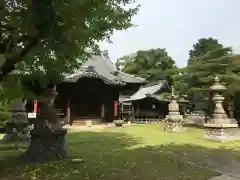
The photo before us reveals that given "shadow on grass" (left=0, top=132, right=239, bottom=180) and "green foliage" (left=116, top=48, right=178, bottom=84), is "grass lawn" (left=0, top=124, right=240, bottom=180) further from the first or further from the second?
"green foliage" (left=116, top=48, right=178, bottom=84)

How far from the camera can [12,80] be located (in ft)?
24.6

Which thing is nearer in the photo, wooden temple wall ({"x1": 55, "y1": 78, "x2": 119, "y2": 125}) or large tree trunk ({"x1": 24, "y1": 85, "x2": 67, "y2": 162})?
large tree trunk ({"x1": 24, "y1": 85, "x2": 67, "y2": 162})

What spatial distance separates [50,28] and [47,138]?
513 cm

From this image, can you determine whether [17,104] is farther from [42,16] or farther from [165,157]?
[42,16]

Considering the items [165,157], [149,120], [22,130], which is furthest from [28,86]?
[149,120]

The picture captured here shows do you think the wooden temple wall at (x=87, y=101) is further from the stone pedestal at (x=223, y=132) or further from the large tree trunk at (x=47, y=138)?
the large tree trunk at (x=47, y=138)

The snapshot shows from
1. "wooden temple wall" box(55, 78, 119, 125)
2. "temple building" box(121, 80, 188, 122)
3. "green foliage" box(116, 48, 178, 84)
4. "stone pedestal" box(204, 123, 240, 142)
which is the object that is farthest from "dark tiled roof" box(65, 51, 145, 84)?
"green foliage" box(116, 48, 178, 84)

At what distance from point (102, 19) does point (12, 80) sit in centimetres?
293

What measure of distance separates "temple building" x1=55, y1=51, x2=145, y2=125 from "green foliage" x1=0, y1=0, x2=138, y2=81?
1802 centimetres

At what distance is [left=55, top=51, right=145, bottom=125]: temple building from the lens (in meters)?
27.1

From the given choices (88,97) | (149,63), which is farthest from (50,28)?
(149,63)

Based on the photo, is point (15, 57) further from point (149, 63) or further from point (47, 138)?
point (149, 63)

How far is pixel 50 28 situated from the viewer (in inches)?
213

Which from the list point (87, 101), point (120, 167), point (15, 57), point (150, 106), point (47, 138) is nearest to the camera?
point (15, 57)
